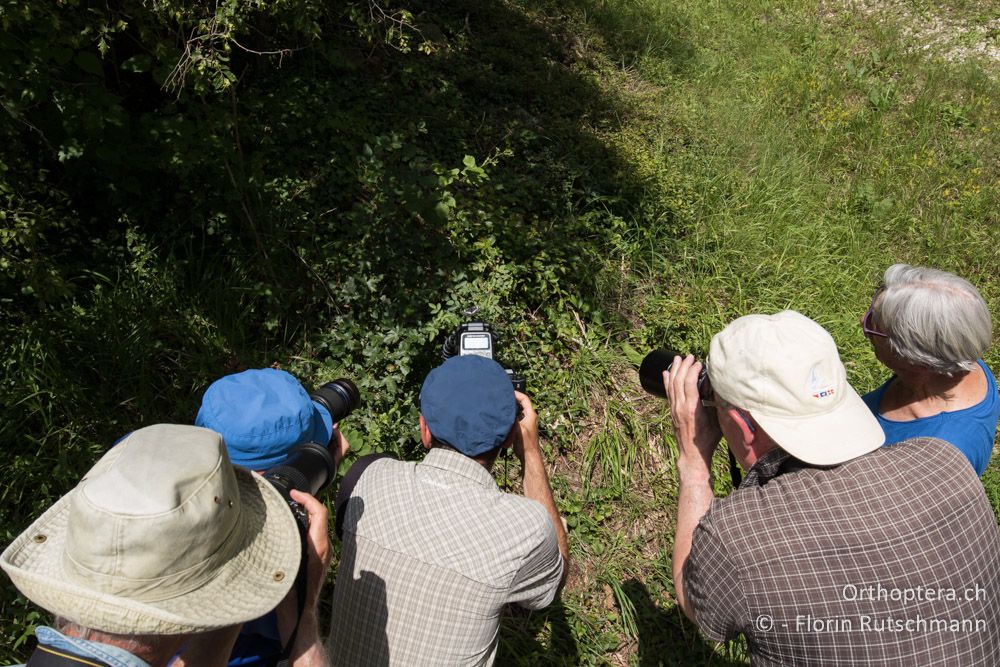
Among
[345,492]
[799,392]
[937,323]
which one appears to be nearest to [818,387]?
[799,392]

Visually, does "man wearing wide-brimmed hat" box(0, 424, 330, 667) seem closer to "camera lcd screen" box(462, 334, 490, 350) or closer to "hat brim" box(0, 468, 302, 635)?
"hat brim" box(0, 468, 302, 635)

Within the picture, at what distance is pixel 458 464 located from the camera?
1780 mm

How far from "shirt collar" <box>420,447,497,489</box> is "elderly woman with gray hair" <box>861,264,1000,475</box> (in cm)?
149

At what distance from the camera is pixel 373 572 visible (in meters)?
1.69

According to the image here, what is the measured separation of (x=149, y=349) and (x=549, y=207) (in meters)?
2.56

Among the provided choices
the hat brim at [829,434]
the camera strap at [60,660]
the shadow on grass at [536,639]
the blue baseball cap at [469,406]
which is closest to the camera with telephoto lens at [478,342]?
the blue baseball cap at [469,406]

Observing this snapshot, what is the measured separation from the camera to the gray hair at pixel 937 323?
82.4 inches

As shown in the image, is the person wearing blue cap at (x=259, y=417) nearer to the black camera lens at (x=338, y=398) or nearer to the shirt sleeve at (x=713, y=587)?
the black camera lens at (x=338, y=398)

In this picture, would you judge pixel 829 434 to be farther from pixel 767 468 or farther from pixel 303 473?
pixel 303 473

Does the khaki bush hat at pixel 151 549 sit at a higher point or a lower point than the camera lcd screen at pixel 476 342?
higher

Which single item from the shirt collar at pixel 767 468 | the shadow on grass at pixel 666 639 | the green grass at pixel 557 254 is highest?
the shirt collar at pixel 767 468

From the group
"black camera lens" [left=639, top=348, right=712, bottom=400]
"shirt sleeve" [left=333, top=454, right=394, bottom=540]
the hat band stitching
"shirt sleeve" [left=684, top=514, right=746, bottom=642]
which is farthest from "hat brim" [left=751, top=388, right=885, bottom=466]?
the hat band stitching

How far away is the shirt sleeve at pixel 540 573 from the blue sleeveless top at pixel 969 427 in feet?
4.37

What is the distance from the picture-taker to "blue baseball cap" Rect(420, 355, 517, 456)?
1802 mm
